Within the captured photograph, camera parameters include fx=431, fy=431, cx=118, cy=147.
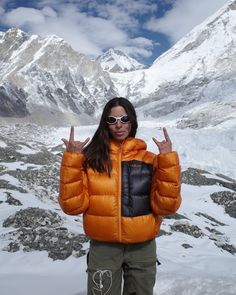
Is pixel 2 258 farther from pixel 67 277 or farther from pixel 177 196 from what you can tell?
pixel 177 196

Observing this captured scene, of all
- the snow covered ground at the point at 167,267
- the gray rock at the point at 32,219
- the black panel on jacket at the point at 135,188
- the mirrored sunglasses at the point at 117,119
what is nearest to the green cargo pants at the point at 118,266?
the black panel on jacket at the point at 135,188

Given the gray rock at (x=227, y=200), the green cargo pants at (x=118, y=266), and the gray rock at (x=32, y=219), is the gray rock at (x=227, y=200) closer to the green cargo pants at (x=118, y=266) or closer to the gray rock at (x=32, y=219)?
the gray rock at (x=32, y=219)

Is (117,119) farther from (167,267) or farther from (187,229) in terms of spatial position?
(187,229)

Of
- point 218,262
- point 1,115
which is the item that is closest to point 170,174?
point 218,262

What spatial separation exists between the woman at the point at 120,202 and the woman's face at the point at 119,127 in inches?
4.5

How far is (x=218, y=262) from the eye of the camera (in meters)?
10.2

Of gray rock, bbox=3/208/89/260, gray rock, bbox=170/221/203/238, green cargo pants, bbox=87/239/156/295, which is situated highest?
green cargo pants, bbox=87/239/156/295

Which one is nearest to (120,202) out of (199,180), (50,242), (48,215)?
(50,242)

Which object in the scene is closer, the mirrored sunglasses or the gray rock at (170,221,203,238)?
the mirrored sunglasses

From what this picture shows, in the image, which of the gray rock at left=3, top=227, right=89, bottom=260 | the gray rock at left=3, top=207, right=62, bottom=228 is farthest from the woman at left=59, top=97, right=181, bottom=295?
the gray rock at left=3, top=207, right=62, bottom=228

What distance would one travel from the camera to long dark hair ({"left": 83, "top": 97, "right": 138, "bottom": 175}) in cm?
393

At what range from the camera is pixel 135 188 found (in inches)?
154

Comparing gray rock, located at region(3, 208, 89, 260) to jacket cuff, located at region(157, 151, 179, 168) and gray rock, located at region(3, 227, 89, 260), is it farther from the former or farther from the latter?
jacket cuff, located at region(157, 151, 179, 168)

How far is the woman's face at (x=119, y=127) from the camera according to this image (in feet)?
13.5
